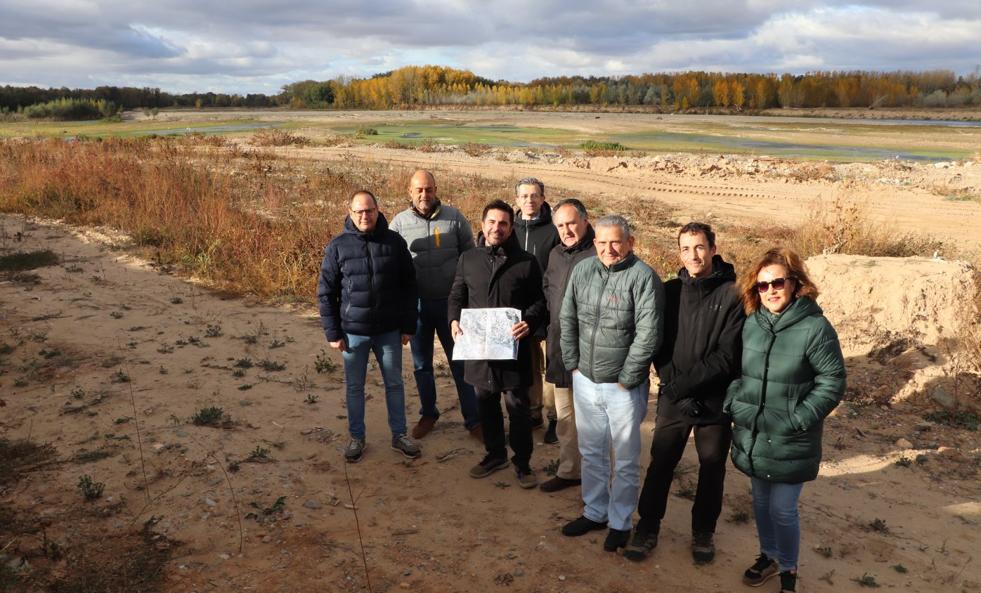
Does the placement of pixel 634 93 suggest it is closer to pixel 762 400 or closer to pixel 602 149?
pixel 602 149

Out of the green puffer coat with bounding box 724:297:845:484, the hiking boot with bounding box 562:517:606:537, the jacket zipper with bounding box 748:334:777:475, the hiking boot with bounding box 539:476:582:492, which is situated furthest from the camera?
the hiking boot with bounding box 539:476:582:492

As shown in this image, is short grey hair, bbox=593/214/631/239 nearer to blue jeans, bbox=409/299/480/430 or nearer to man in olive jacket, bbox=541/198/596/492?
man in olive jacket, bbox=541/198/596/492

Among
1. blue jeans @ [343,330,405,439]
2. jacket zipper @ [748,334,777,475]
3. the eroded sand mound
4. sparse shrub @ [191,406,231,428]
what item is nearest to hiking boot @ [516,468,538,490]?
blue jeans @ [343,330,405,439]

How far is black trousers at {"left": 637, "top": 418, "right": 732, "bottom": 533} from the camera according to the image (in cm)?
360

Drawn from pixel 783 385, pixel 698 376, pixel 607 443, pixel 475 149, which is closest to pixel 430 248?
pixel 607 443

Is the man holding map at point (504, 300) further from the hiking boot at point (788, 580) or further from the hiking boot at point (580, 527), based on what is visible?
the hiking boot at point (788, 580)

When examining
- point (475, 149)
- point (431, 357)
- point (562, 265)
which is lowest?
point (431, 357)

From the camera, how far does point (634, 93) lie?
280ft

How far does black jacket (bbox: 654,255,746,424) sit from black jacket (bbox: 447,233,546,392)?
1.04 metres

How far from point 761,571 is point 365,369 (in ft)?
9.67

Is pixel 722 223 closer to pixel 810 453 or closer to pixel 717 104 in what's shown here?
pixel 810 453

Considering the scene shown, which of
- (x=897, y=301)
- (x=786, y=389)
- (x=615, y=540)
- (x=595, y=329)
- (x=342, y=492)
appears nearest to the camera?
(x=786, y=389)

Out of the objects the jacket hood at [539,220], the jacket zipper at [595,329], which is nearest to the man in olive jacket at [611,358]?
the jacket zipper at [595,329]

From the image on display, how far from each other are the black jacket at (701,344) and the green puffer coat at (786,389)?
0.09 meters
